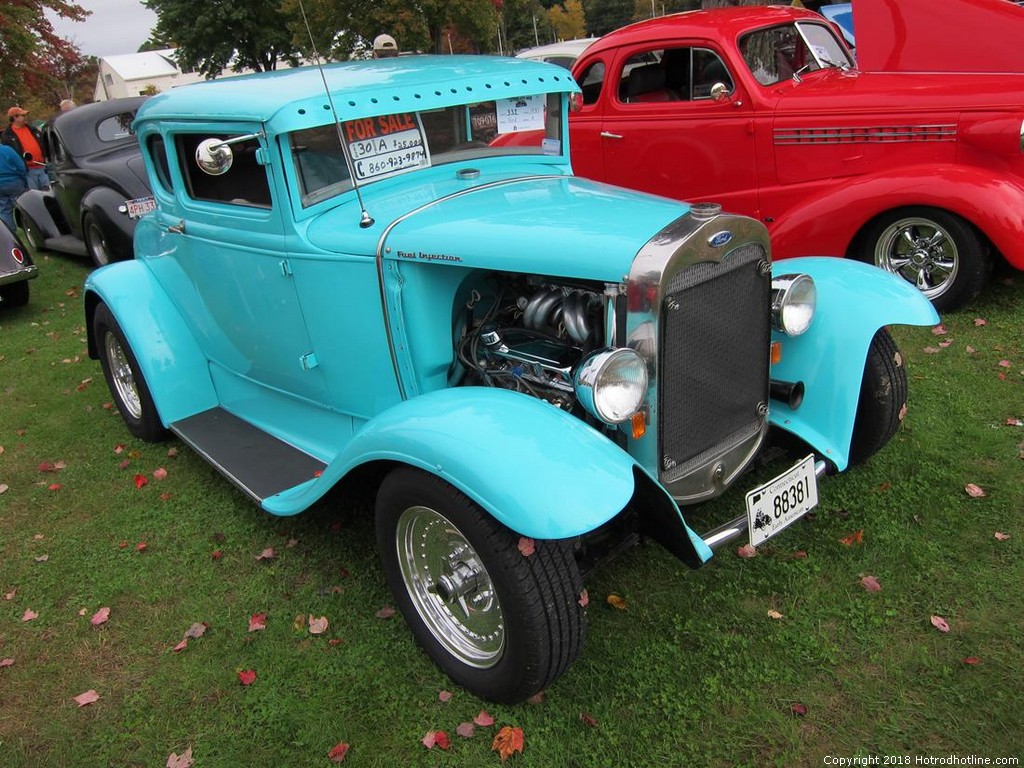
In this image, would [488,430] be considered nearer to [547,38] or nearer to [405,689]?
[405,689]

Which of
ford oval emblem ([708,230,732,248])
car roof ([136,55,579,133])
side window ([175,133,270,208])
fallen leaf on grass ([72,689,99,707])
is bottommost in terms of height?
fallen leaf on grass ([72,689,99,707])

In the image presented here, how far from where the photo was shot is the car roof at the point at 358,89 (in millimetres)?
2980

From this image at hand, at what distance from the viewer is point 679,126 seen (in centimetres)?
590

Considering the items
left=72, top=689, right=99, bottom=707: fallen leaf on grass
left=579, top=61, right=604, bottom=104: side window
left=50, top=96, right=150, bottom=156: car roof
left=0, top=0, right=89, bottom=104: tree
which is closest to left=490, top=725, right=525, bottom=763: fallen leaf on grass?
left=72, top=689, right=99, bottom=707: fallen leaf on grass

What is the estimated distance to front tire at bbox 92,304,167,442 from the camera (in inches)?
171

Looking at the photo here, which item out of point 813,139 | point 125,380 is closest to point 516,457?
point 125,380

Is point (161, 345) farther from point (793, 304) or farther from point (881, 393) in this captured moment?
point (881, 393)

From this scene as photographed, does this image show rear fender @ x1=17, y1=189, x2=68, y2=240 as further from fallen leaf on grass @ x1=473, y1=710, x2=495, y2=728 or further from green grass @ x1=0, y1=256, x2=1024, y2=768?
fallen leaf on grass @ x1=473, y1=710, x2=495, y2=728

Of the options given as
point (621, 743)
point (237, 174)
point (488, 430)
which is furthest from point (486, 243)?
point (621, 743)

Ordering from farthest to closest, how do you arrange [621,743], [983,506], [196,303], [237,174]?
[196,303], [237,174], [983,506], [621,743]

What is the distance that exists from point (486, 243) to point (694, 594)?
155cm

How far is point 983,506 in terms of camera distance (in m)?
3.19

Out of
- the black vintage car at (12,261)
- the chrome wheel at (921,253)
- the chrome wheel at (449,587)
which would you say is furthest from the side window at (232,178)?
the black vintage car at (12,261)

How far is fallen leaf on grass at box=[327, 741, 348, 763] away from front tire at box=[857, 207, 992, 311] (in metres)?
4.48
